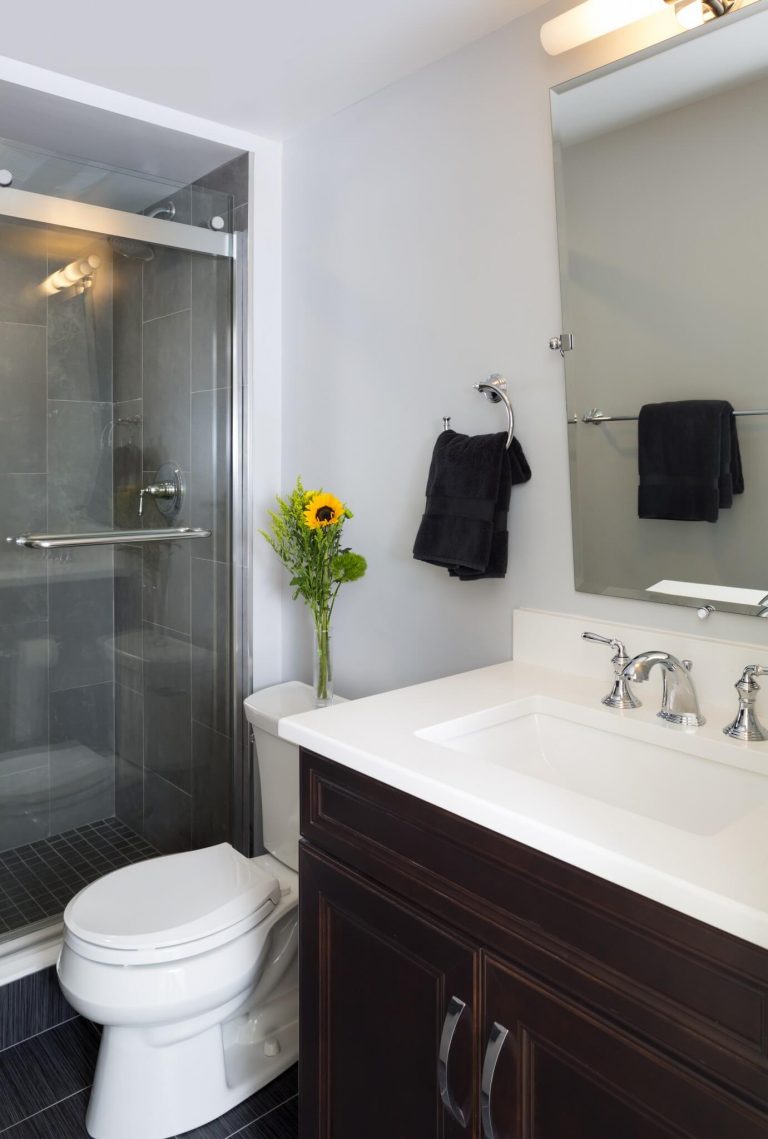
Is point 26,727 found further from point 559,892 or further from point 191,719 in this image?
point 559,892

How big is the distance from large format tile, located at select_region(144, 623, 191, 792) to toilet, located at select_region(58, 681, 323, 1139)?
23.2 inches

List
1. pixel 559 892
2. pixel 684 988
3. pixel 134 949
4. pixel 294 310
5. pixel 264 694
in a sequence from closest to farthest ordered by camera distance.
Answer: pixel 684 988 → pixel 559 892 → pixel 134 949 → pixel 264 694 → pixel 294 310

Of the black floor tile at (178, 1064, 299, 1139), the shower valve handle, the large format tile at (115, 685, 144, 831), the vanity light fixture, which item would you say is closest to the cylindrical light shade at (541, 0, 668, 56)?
the vanity light fixture

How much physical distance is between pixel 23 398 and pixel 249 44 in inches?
38.8

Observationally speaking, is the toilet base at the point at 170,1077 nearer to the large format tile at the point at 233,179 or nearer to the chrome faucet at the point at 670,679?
the chrome faucet at the point at 670,679

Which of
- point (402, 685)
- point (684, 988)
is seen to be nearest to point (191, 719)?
point (402, 685)

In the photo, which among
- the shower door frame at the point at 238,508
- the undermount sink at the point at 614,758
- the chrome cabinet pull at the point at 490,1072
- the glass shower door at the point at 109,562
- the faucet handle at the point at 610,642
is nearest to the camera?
the chrome cabinet pull at the point at 490,1072

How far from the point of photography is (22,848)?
2.19m

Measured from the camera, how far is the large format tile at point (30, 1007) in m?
1.97

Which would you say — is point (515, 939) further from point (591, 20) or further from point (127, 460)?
point (127, 460)

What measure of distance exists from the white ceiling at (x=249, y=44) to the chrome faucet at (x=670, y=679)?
4.29 ft

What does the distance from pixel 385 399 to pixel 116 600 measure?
3.03 ft

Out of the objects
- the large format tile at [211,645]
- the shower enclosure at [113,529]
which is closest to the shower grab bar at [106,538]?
the shower enclosure at [113,529]

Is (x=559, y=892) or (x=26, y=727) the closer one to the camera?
(x=559, y=892)
